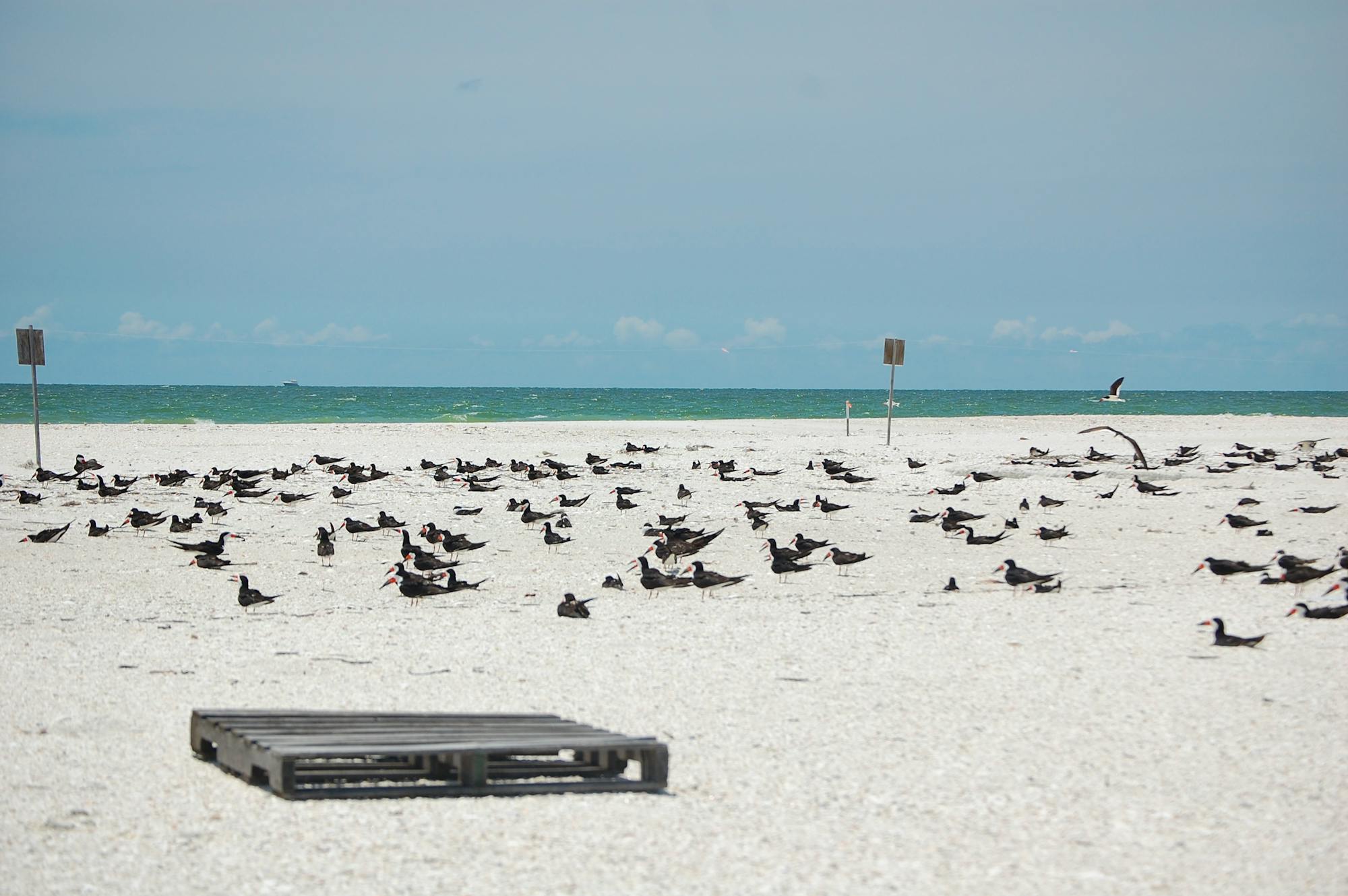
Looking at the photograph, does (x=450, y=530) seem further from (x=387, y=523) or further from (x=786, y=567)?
(x=786, y=567)

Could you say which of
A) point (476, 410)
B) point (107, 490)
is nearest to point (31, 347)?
point (107, 490)

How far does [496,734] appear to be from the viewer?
686 centimetres

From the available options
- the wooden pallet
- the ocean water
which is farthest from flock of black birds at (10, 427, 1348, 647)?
the ocean water

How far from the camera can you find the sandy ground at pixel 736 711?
223 inches

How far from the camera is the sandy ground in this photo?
5.66m

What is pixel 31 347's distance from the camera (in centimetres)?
2520

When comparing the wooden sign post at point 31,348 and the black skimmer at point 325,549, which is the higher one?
the wooden sign post at point 31,348

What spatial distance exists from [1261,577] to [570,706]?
933 cm

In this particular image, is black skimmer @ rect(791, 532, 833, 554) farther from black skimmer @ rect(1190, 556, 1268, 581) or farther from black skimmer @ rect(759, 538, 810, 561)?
black skimmer @ rect(1190, 556, 1268, 581)

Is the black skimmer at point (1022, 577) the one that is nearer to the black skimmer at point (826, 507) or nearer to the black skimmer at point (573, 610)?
the black skimmer at point (573, 610)

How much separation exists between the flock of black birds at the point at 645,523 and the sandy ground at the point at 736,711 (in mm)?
295

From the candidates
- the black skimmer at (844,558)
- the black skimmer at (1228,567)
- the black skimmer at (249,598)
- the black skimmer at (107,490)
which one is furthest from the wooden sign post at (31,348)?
the black skimmer at (1228,567)

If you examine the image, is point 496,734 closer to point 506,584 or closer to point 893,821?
point 893,821

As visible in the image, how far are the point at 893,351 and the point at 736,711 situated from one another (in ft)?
82.6
